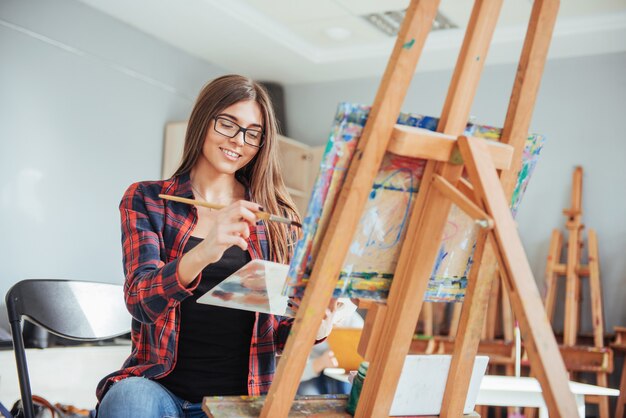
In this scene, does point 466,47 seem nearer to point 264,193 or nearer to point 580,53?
point 264,193

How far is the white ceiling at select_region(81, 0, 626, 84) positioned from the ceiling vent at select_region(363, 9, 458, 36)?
2.0 inches

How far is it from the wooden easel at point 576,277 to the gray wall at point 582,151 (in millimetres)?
91

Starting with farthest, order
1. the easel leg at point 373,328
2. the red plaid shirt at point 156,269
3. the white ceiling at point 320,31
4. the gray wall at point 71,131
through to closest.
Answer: the white ceiling at point 320,31
the gray wall at point 71,131
the red plaid shirt at point 156,269
the easel leg at point 373,328

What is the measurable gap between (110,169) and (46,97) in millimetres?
547

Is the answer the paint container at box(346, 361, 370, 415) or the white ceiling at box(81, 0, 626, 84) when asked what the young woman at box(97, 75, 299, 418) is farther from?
the white ceiling at box(81, 0, 626, 84)

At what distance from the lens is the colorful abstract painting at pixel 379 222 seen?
113 centimetres

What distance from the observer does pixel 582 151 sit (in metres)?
Result: 4.25

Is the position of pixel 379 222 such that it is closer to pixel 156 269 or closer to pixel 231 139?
pixel 156 269

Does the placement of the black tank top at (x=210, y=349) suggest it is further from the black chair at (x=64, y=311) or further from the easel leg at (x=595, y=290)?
the easel leg at (x=595, y=290)

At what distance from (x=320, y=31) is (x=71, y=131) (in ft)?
5.07

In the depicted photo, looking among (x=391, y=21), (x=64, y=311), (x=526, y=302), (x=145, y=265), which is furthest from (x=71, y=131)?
(x=526, y=302)

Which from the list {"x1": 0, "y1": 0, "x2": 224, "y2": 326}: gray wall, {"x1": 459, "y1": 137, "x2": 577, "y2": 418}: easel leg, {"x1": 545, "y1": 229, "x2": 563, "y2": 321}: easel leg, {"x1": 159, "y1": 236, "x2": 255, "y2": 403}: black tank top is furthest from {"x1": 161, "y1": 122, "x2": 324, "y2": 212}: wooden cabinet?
{"x1": 459, "y1": 137, "x2": 577, "y2": 418}: easel leg

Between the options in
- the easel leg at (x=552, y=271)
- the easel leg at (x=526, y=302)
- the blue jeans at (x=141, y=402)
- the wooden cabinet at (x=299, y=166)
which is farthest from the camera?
the wooden cabinet at (x=299, y=166)

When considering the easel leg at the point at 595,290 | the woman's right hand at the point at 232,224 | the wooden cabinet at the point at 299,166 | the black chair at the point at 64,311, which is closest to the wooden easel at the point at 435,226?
the woman's right hand at the point at 232,224
